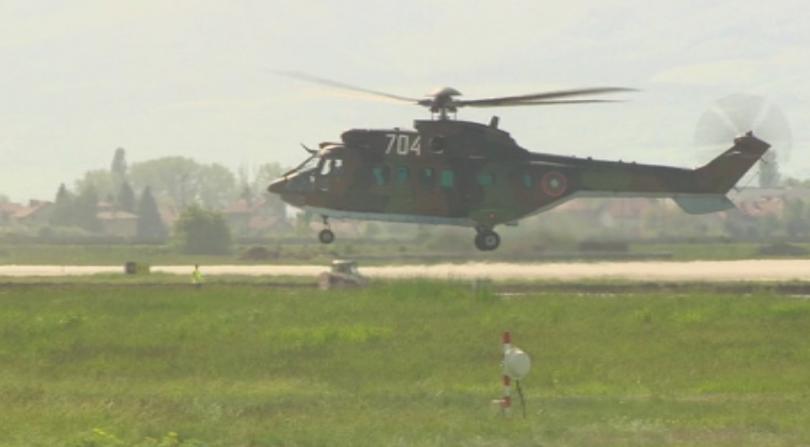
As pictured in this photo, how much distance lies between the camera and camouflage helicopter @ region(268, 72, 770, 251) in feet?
177

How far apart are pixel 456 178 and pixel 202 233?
193ft

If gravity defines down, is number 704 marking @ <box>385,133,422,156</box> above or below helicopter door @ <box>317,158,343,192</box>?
above

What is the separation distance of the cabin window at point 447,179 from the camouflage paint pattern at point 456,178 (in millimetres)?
34

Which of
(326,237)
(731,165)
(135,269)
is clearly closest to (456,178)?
(326,237)

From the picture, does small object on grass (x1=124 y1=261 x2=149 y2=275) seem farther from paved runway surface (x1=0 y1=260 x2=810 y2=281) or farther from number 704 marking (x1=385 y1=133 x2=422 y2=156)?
number 704 marking (x1=385 y1=133 x2=422 y2=156)

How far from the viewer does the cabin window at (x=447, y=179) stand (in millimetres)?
54438

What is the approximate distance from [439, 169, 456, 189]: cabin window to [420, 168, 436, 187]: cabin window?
0.29m

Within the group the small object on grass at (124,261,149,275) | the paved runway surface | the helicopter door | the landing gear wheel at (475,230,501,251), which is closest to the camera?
the helicopter door

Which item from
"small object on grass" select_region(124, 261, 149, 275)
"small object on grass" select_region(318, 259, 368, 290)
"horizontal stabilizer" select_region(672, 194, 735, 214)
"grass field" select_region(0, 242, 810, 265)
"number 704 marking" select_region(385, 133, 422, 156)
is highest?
"number 704 marking" select_region(385, 133, 422, 156)

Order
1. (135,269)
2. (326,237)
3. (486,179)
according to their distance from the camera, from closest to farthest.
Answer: (486,179) → (326,237) → (135,269)

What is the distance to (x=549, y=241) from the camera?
6159 cm

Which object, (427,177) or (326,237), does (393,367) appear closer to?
(427,177)

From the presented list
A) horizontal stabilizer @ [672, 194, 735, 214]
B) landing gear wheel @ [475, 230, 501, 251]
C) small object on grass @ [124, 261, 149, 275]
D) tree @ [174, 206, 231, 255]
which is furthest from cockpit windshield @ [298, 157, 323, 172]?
tree @ [174, 206, 231, 255]

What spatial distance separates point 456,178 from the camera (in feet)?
179
